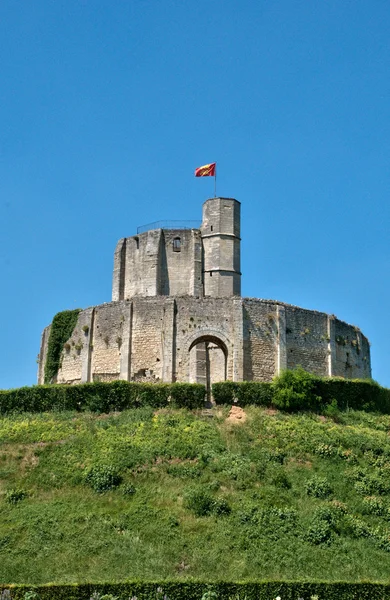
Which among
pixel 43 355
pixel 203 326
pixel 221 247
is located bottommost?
pixel 43 355

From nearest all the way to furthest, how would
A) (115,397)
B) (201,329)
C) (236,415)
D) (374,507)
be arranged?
(374,507) → (236,415) → (115,397) → (201,329)

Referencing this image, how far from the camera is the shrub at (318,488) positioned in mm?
26484

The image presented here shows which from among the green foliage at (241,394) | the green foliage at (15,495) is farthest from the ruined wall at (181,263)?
the green foliage at (15,495)

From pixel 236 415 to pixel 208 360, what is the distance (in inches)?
358

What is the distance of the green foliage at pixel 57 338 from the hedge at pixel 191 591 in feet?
85.9

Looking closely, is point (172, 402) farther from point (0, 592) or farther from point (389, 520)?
point (0, 592)

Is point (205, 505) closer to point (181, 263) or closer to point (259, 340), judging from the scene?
point (259, 340)

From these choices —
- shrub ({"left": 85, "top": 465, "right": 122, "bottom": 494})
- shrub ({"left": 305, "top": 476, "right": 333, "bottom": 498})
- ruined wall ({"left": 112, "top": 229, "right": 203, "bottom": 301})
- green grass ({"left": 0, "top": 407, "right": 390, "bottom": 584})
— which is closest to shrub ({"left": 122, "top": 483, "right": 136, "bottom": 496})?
green grass ({"left": 0, "top": 407, "right": 390, "bottom": 584})

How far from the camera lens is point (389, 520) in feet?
83.6

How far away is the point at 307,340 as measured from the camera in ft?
139

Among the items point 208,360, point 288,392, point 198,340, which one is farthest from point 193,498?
point 208,360

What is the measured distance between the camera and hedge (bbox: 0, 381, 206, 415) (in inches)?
1342

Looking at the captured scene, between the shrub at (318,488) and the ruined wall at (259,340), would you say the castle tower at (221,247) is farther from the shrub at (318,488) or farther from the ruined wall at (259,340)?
the shrub at (318,488)

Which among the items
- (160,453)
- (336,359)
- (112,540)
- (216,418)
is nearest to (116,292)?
(336,359)
